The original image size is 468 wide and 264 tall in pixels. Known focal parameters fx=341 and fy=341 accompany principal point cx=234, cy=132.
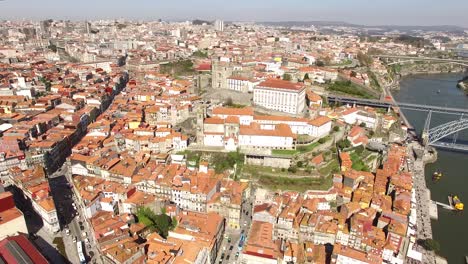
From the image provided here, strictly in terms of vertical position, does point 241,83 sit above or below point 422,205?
above

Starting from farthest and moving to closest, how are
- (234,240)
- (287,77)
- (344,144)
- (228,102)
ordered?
(287,77), (228,102), (344,144), (234,240)

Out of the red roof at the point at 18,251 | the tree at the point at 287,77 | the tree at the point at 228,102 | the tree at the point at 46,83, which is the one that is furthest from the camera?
the tree at the point at 46,83

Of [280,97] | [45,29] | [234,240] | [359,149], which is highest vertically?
[45,29]

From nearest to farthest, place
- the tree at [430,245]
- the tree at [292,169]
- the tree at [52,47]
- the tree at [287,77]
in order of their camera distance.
Answer: the tree at [430,245]
the tree at [292,169]
the tree at [287,77]
the tree at [52,47]

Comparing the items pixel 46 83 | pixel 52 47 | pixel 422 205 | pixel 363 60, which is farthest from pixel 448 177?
pixel 52 47

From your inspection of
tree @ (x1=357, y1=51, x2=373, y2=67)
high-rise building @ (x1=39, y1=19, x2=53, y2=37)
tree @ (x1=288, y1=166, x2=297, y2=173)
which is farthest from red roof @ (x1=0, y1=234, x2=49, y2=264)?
high-rise building @ (x1=39, y1=19, x2=53, y2=37)

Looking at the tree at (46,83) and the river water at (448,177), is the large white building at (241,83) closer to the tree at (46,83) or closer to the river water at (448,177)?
the river water at (448,177)

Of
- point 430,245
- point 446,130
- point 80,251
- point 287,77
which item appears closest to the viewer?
point 80,251

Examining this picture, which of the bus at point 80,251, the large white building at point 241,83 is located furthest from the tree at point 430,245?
the large white building at point 241,83

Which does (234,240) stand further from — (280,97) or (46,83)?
(46,83)
